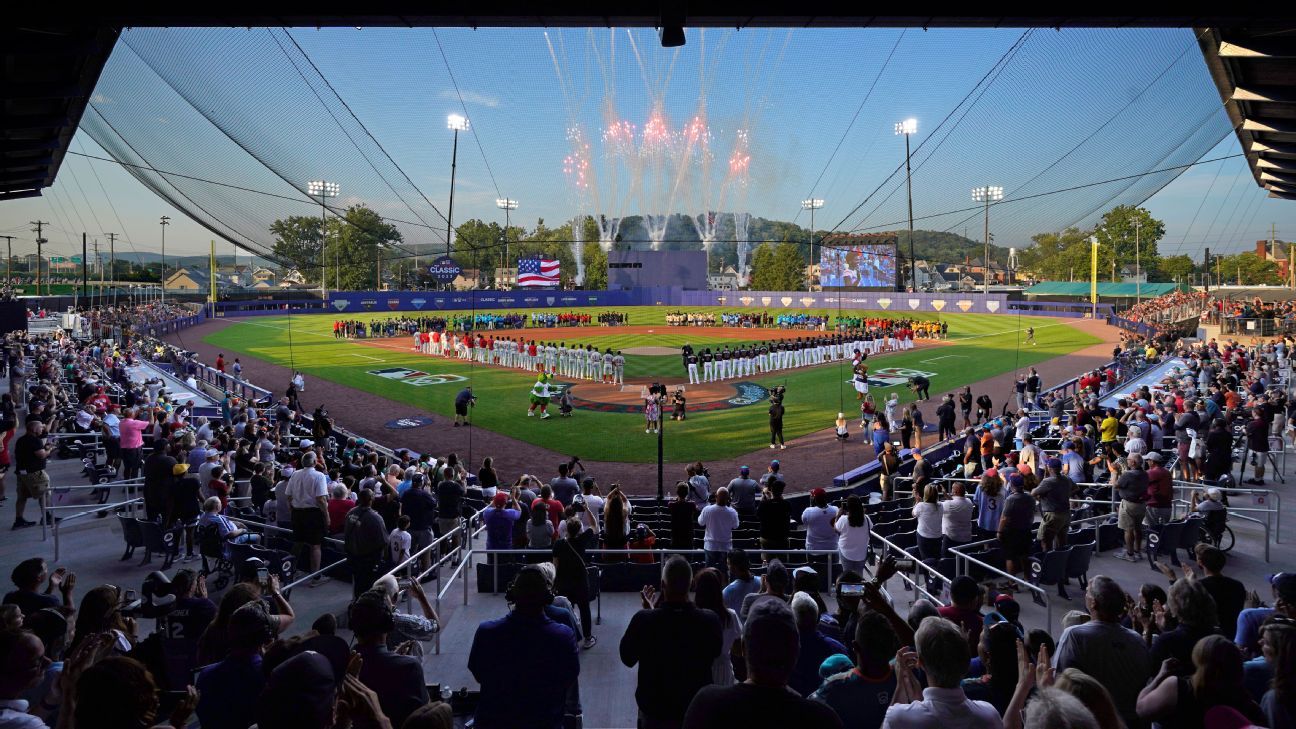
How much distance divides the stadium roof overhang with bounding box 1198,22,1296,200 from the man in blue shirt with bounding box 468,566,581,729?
7.26 metres

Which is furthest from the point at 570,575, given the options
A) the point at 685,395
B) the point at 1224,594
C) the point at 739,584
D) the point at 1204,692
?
the point at 685,395

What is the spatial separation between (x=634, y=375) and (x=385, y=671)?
29.7 meters

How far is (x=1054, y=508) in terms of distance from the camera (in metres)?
10.0

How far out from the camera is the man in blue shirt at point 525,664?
3902mm

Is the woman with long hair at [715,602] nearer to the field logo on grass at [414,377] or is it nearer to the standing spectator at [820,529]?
the standing spectator at [820,529]

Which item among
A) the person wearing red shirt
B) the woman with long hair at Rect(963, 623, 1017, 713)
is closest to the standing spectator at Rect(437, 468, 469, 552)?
the person wearing red shirt


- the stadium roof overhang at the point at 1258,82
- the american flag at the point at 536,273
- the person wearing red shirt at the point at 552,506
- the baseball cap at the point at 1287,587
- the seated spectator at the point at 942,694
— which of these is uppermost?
the american flag at the point at 536,273

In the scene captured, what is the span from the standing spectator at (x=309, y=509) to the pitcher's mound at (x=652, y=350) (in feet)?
104

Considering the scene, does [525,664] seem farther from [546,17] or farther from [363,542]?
[363,542]

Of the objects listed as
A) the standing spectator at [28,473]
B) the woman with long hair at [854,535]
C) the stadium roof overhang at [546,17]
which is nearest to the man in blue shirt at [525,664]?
the stadium roof overhang at [546,17]

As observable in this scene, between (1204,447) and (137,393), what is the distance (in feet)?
79.5

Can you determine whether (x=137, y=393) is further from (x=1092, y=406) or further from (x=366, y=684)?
(x=1092, y=406)

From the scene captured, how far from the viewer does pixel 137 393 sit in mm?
21172

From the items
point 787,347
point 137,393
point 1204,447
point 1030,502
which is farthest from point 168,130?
point 787,347
